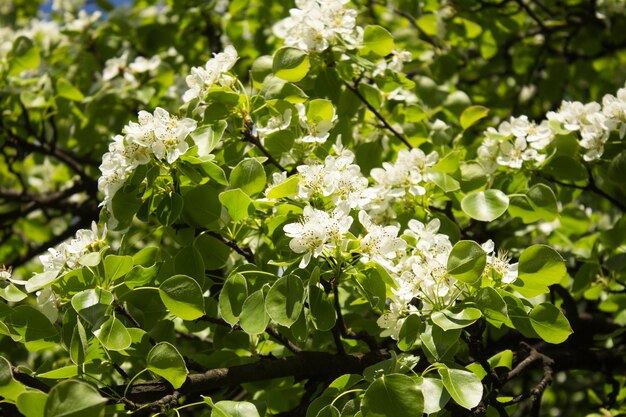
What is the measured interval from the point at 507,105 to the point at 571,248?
162cm

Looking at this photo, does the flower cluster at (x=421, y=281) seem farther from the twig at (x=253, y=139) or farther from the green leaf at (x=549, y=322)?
the twig at (x=253, y=139)

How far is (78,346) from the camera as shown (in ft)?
5.44

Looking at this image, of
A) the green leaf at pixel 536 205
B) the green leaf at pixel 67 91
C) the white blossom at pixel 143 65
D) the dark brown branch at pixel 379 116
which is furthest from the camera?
the white blossom at pixel 143 65

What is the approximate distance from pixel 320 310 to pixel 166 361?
1.38 ft

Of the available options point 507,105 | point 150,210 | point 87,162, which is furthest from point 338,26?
point 507,105

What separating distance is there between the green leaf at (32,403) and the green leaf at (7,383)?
13cm

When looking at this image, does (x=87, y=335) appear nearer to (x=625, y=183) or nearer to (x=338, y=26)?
(x=338, y=26)

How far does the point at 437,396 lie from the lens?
1.59 metres

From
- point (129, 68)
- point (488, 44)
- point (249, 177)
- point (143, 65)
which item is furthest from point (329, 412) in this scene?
point (488, 44)

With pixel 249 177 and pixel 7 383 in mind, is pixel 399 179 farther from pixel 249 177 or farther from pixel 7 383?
pixel 7 383

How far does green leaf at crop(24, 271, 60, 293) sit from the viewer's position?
178 cm

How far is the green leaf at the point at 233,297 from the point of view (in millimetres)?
1815

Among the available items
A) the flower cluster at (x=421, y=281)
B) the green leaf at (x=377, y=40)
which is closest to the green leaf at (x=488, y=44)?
the green leaf at (x=377, y=40)

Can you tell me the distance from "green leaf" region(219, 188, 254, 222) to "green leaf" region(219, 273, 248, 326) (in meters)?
0.17
